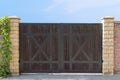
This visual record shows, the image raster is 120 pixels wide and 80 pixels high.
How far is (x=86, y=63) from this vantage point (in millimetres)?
17984

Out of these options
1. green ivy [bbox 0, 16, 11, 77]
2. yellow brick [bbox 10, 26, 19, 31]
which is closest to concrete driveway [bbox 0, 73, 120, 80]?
green ivy [bbox 0, 16, 11, 77]

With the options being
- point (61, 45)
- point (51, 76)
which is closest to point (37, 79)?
point (51, 76)

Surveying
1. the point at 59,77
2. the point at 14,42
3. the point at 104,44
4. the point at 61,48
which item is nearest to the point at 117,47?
the point at 104,44

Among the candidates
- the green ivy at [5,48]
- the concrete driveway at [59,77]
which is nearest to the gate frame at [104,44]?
the green ivy at [5,48]

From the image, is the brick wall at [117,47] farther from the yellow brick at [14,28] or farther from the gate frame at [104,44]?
the yellow brick at [14,28]

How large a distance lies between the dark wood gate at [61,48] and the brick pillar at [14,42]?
0.87ft

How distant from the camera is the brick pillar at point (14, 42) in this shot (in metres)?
17.6

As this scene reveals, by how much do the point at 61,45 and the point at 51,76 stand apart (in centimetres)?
151

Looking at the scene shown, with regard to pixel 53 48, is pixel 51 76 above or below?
below

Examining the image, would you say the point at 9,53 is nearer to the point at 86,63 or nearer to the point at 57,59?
the point at 57,59

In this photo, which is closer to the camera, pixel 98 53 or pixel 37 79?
pixel 37 79

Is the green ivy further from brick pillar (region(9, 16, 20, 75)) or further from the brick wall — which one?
the brick wall

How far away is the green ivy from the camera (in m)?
17.5

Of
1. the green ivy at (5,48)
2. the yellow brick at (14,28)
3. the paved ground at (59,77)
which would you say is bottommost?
the paved ground at (59,77)
